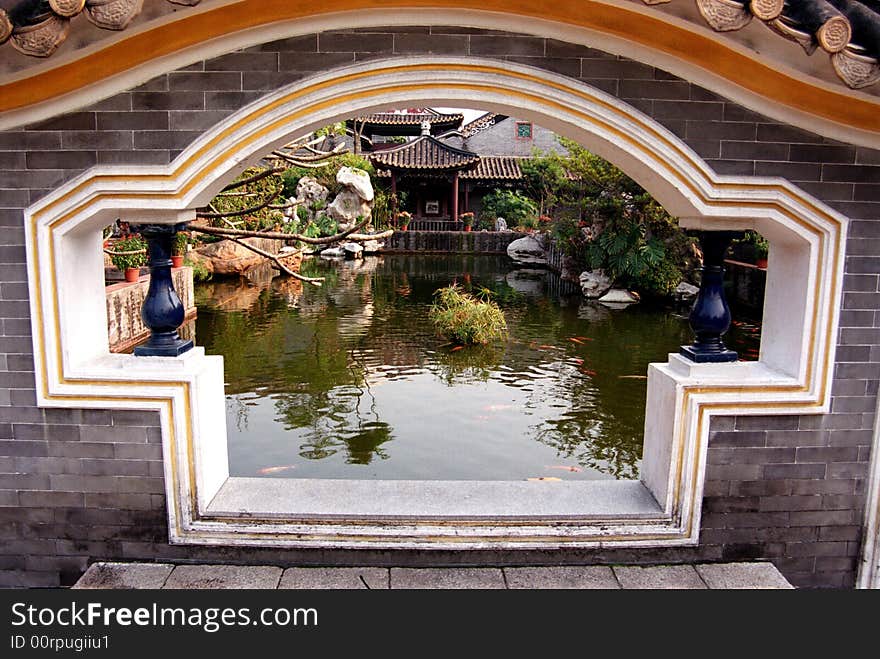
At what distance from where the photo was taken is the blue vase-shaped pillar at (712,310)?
343 centimetres

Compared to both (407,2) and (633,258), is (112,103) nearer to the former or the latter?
(407,2)

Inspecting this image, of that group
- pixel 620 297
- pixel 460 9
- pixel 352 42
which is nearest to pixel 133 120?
pixel 352 42

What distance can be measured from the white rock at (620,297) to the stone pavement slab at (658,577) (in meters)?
12.9

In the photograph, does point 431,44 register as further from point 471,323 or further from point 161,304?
point 471,323

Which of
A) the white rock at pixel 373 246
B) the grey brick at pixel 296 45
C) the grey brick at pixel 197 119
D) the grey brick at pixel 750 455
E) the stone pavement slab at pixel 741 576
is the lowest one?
the white rock at pixel 373 246

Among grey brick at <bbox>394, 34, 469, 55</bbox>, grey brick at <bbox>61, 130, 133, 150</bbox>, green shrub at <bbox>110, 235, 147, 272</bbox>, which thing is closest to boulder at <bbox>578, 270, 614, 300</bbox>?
green shrub at <bbox>110, 235, 147, 272</bbox>

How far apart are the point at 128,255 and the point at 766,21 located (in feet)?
38.7

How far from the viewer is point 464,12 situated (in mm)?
3027

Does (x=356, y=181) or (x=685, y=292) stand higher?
(x=356, y=181)

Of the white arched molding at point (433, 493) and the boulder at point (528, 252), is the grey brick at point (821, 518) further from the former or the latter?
the boulder at point (528, 252)

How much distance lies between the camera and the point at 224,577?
324cm

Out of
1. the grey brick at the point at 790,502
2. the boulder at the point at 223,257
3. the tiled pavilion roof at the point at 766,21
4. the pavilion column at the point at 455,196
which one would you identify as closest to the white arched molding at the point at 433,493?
the grey brick at the point at 790,502

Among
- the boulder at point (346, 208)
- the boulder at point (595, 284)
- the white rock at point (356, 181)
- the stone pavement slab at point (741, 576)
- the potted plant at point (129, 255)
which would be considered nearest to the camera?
the stone pavement slab at point (741, 576)

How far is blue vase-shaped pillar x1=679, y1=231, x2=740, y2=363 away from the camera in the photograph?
343 cm
